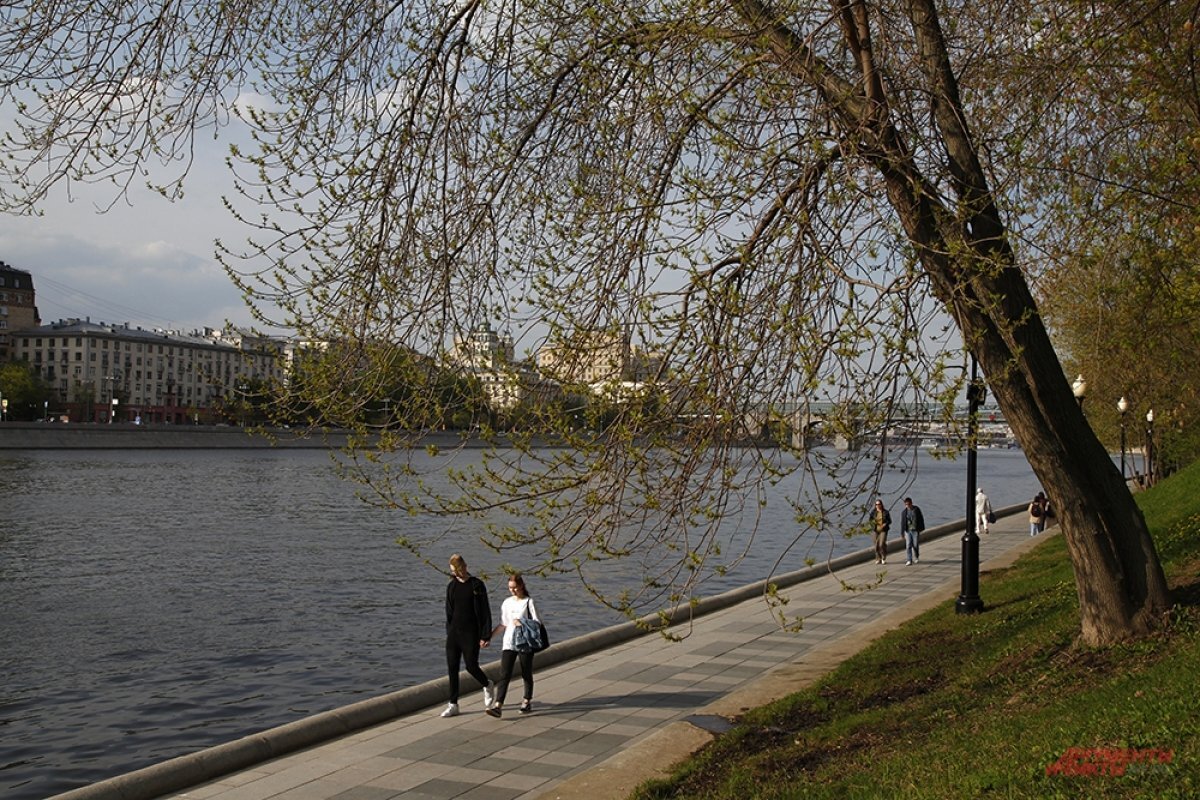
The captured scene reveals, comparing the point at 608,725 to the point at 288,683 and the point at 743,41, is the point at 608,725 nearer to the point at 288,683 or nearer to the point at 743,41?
the point at 743,41

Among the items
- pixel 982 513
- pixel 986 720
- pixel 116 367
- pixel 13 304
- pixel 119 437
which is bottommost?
pixel 982 513

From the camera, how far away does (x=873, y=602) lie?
2091cm

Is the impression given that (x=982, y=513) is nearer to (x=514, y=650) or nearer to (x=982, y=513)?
(x=982, y=513)

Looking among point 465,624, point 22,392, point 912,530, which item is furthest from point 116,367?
point 465,624

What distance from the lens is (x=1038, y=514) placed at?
114 ft

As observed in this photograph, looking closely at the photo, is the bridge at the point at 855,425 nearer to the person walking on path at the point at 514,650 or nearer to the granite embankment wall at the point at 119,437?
the person walking on path at the point at 514,650

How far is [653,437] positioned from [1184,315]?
7.87 m

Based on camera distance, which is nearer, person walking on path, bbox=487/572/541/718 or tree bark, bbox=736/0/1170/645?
tree bark, bbox=736/0/1170/645

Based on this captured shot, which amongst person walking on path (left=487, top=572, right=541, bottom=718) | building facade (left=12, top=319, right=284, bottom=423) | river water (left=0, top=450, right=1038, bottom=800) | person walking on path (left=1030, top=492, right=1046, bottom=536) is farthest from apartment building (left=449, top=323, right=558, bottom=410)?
building facade (left=12, top=319, right=284, bottom=423)

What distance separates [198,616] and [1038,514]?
2342 centimetres

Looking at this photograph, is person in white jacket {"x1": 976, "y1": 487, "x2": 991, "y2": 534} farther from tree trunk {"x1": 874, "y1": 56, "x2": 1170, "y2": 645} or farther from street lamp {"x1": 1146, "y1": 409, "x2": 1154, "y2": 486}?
tree trunk {"x1": 874, "y1": 56, "x2": 1170, "y2": 645}

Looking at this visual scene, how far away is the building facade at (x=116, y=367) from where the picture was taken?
137 meters

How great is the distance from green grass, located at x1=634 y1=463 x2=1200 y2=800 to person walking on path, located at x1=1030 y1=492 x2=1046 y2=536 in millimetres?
19427

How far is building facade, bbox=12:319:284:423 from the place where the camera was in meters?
137
